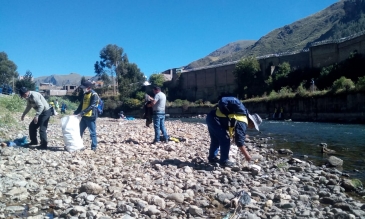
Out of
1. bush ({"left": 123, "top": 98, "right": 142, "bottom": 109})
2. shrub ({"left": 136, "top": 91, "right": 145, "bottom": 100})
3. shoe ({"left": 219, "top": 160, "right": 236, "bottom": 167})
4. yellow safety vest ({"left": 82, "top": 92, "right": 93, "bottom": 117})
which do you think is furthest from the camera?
shrub ({"left": 136, "top": 91, "right": 145, "bottom": 100})

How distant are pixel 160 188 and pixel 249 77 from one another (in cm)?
4659

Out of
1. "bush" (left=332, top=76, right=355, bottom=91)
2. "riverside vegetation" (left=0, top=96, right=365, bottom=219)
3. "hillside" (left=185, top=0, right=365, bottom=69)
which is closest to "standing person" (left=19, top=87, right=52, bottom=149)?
"riverside vegetation" (left=0, top=96, right=365, bottom=219)

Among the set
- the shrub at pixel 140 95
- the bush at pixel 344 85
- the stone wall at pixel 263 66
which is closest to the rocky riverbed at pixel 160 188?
the stone wall at pixel 263 66

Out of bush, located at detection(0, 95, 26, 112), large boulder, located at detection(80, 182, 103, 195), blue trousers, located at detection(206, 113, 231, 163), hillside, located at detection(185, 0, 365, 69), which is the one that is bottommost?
large boulder, located at detection(80, 182, 103, 195)

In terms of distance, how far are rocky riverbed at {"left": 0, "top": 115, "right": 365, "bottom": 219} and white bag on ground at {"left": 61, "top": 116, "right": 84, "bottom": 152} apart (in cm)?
46

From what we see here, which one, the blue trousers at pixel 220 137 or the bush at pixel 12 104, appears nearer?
the blue trousers at pixel 220 137

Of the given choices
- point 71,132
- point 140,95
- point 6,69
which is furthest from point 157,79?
point 71,132

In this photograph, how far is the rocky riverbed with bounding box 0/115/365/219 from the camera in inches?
132

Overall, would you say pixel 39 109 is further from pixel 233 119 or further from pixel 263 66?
pixel 263 66

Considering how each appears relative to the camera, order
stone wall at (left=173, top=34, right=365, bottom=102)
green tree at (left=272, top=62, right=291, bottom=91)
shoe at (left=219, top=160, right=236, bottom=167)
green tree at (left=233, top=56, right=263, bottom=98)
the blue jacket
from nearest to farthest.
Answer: the blue jacket
shoe at (left=219, top=160, right=236, bottom=167)
stone wall at (left=173, top=34, right=365, bottom=102)
green tree at (left=272, top=62, right=291, bottom=91)
green tree at (left=233, top=56, right=263, bottom=98)

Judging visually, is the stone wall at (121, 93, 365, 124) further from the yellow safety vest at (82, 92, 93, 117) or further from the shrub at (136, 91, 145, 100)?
the shrub at (136, 91, 145, 100)

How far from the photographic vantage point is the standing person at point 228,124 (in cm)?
509

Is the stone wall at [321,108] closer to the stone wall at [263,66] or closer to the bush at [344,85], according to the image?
the bush at [344,85]

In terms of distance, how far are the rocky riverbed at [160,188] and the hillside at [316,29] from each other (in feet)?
285
